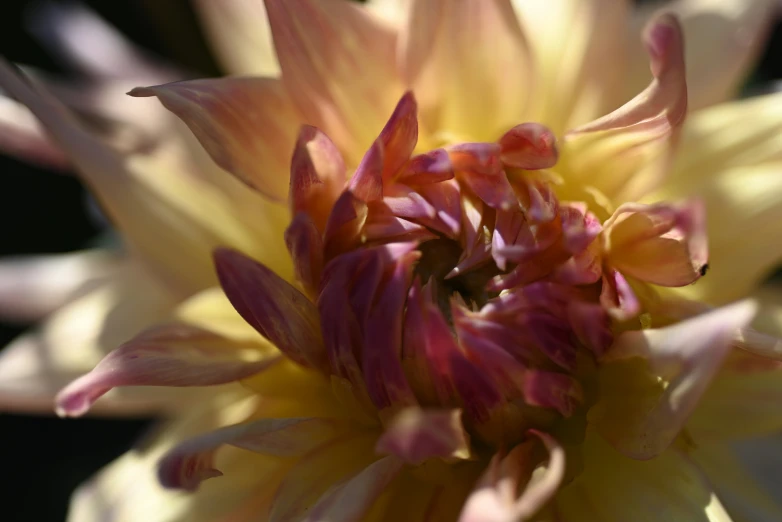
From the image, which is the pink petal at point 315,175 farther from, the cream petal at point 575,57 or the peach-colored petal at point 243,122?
the cream petal at point 575,57

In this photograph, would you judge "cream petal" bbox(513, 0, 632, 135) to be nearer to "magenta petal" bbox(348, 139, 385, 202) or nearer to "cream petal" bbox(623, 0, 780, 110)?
"cream petal" bbox(623, 0, 780, 110)

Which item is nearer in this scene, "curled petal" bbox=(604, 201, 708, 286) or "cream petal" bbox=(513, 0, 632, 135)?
"curled petal" bbox=(604, 201, 708, 286)

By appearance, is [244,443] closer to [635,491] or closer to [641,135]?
[635,491]

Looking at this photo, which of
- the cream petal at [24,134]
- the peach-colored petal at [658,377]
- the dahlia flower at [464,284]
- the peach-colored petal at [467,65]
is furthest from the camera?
the cream petal at [24,134]

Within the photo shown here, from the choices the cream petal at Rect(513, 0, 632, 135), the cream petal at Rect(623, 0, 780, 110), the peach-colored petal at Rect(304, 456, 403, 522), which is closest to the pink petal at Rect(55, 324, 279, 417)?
the peach-colored petal at Rect(304, 456, 403, 522)

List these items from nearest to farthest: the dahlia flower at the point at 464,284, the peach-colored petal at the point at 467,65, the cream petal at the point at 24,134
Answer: the dahlia flower at the point at 464,284 → the peach-colored petal at the point at 467,65 → the cream petal at the point at 24,134

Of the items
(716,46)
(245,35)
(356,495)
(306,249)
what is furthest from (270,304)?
(716,46)

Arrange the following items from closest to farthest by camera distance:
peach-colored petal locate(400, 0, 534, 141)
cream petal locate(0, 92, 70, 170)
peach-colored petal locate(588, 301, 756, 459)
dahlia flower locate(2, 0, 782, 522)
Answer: peach-colored petal locate(588, 301, 756, 459), dahlia flower locate(2, 0, 782, 522), peach-colored petal locate(400, 0, 534, 141), cream petal locate(0, 92, 70, 170)

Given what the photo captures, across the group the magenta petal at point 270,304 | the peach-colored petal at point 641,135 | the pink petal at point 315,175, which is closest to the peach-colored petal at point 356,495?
the magenta petal at point 270,304
